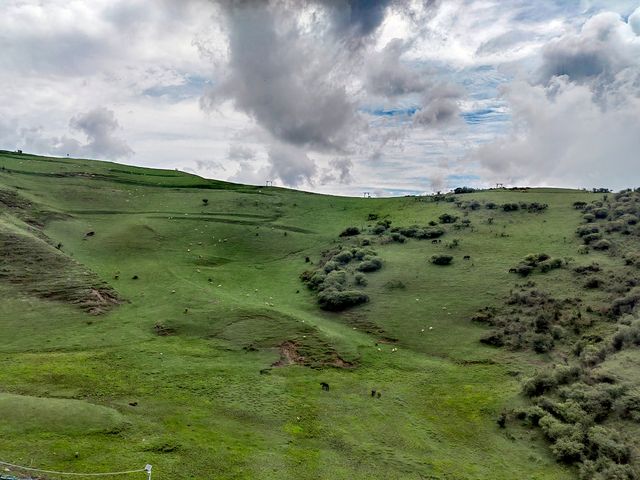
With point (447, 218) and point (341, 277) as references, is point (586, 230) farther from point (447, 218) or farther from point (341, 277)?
point (341, 277)

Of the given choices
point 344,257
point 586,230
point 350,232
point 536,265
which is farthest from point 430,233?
point 586,230

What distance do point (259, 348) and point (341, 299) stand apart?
14206 millimetres

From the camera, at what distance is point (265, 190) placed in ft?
388

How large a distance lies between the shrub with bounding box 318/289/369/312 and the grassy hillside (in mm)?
881

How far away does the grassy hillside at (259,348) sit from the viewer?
86.6 ft

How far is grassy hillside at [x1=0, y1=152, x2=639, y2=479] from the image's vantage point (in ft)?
86.6

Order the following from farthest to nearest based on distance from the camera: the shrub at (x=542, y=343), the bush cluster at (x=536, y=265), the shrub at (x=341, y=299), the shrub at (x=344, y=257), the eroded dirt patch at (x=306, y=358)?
the shrub at (x=344, y=257), the bush cluster at (x=536, y=265), the shrub at (x=341, y=299), the shrub at (x=542, y=343), the eroded dirt patch at (x=306, y=358)

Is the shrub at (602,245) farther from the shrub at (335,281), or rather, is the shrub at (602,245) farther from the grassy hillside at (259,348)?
the shrub at (335,281)

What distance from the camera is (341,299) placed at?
2063 inches

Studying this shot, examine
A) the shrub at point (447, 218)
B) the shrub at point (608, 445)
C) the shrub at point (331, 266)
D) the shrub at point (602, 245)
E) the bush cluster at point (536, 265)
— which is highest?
the shrub at point (447, 218)

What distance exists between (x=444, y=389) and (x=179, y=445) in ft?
66.6

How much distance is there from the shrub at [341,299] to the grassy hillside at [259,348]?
34.7 inches

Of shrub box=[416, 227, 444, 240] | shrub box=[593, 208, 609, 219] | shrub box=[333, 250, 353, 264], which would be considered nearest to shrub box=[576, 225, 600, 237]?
shrub box=[593, 208, 609, 219]

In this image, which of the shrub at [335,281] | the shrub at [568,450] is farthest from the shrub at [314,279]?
the shrub at [568,450]
